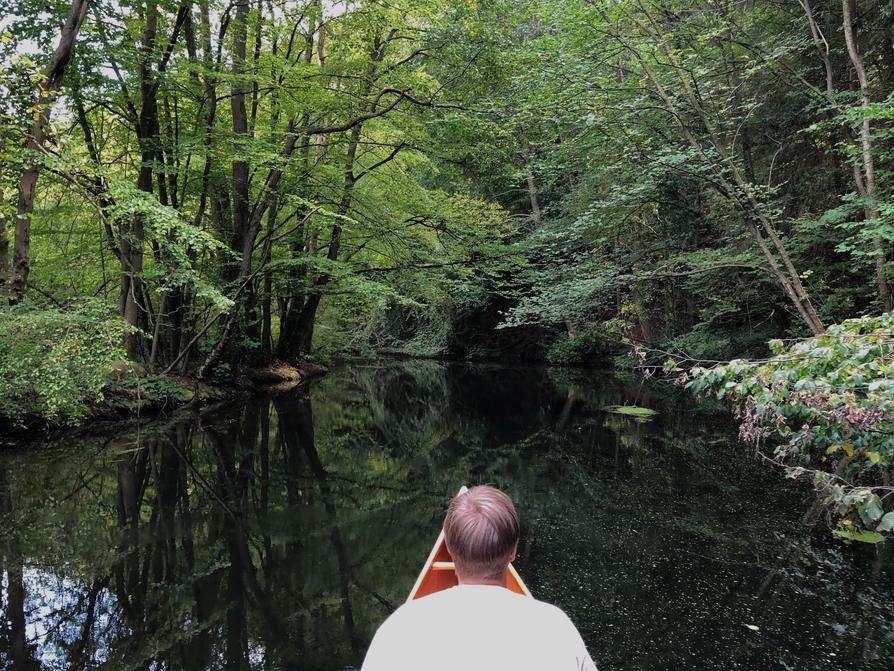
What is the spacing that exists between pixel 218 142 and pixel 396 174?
4763mm

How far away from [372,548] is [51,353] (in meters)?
5.34

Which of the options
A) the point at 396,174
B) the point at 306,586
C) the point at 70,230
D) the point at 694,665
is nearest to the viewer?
the point at 694,665

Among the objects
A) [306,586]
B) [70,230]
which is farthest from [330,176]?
[306,586]

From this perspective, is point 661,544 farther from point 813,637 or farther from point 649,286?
point 649,286

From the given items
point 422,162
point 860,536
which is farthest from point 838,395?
point 422,162

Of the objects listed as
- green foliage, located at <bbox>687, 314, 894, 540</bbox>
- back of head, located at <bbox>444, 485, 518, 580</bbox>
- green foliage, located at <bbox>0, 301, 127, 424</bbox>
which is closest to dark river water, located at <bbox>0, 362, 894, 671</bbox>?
green foliage, located at <bbox>0, 301, 127, 424</bbox>

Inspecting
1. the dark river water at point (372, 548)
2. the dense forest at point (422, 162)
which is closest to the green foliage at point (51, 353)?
the dense forest at point (422, 162)

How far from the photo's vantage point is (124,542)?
5.08m

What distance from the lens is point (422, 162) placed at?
554 inches

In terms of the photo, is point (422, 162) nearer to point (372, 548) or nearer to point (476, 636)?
point (372, 548)

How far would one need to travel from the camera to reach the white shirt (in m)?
1.06

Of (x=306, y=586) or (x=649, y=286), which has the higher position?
(x=649, y=286)

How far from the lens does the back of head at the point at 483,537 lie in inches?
50.8

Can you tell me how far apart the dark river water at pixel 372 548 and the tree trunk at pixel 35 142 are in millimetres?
2703
